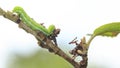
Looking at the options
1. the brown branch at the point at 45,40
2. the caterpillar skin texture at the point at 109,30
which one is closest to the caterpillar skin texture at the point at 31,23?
the brown branch at the point at 45,40

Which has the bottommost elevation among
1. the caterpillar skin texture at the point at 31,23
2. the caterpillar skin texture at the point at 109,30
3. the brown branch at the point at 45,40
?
the brown branch at the point at 45,40

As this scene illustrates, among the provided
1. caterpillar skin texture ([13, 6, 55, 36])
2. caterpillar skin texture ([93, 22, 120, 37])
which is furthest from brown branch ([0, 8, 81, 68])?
caterpillar skin texture ([93, 22, 120, 37])

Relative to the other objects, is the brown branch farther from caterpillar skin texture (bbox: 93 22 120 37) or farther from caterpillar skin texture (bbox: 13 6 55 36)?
caterpillar skin texture (bbox: 93 22 120 37)

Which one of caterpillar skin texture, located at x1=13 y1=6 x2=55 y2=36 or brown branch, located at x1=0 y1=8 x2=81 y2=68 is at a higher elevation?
caterpillar skin texture, located at x1=13 y1=6 x2=55 y2=36

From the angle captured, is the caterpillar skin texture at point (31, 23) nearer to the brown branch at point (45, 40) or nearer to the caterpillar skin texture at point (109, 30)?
the brown branch at point (45, 40)

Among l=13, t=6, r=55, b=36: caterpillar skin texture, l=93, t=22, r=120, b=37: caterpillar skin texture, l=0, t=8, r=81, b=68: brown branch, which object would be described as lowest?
l=0, t=8, r=81, b=68: brown branch

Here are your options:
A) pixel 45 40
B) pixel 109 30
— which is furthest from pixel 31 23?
pixel 109 30

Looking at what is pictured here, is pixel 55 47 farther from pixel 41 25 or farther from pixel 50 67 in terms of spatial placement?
pixel 50 67

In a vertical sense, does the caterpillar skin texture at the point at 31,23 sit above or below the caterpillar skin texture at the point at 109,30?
below
